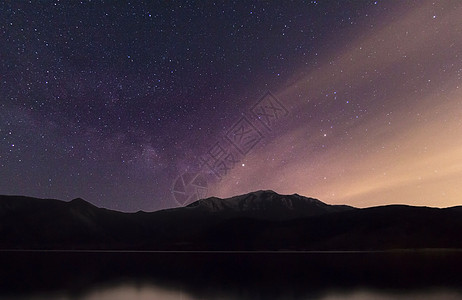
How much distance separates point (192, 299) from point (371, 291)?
17.7 meters

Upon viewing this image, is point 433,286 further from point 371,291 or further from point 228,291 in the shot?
point 228,291

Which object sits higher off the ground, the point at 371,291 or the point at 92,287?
the point at 92,287

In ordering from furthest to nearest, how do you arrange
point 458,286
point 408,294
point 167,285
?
point 167,285 → point 458,286 → point 408,294

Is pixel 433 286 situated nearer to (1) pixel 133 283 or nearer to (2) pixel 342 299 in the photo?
(2) pixel 342 299

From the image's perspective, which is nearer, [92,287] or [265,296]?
[265,296]

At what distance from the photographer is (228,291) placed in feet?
117

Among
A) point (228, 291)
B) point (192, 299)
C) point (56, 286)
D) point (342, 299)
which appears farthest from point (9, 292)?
point (342, 299)

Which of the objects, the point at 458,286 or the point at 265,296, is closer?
the point at 265,296

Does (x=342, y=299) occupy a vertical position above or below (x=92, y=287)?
below

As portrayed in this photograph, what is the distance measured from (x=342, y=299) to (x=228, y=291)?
425 inches

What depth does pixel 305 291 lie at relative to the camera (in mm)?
35469

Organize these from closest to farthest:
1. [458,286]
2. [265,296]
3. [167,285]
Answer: [265,296]
[458,286]
[167,285]

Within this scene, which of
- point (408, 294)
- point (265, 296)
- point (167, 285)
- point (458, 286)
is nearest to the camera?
point (265, 296)

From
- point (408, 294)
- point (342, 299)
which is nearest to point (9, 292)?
point (342, 299)
